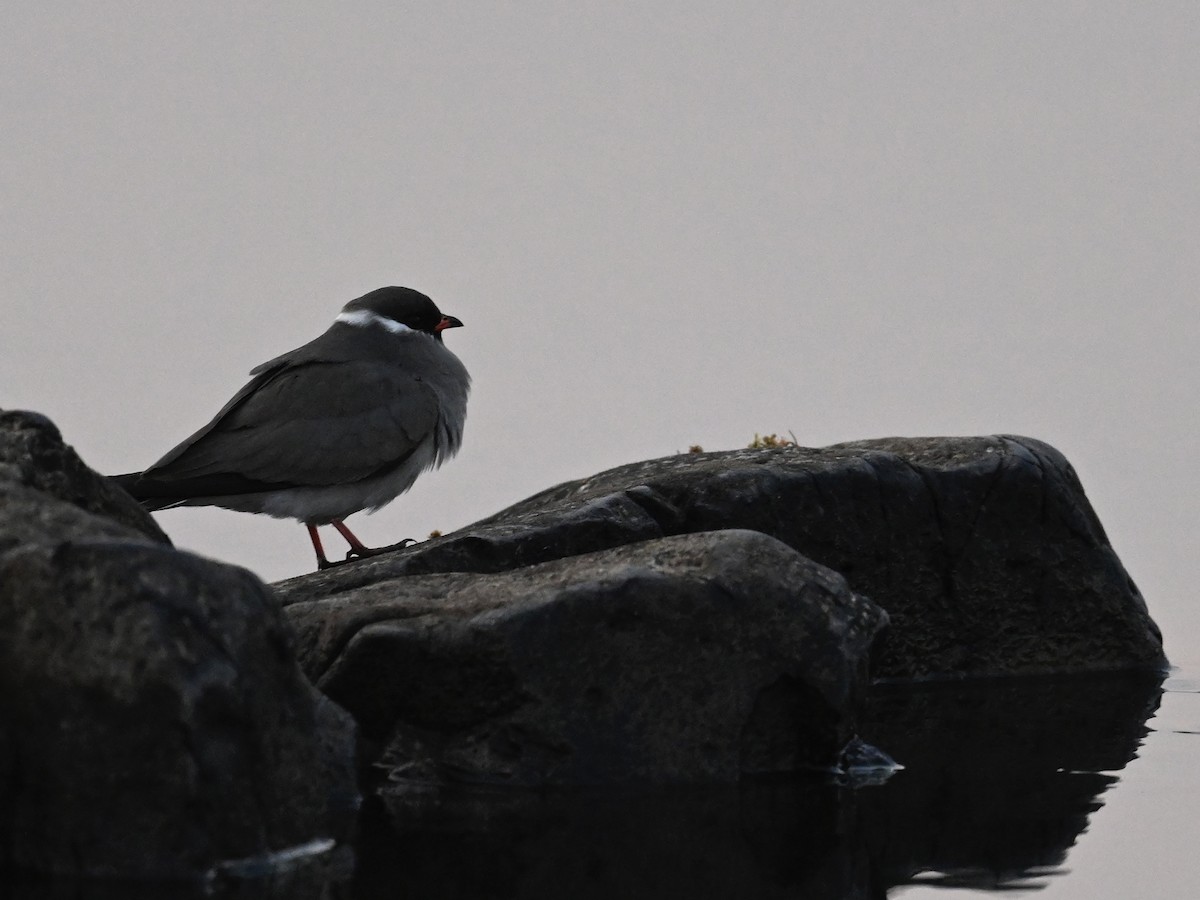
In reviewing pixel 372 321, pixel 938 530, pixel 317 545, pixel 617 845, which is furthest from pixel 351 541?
pixel 617 845

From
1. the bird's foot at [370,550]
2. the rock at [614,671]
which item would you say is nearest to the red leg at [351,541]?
the bird's foot at [370,550]

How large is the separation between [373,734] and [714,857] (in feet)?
6.89

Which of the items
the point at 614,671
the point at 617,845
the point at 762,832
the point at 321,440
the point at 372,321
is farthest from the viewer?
the point at 372,321

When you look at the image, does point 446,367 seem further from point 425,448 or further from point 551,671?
point 551,671

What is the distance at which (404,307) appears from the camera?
41.6 ft

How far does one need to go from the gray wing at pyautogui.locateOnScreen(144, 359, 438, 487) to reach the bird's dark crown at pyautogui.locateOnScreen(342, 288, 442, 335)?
0.91 metres

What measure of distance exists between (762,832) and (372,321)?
6.49 metres

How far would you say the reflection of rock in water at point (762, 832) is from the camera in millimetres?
6453

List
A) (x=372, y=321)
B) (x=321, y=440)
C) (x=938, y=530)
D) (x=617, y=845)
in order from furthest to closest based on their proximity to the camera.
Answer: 1. (x=372, y=321)
2. (x=321, y=440)
3. (x=938, y=530)
4. (x=617, y=845)

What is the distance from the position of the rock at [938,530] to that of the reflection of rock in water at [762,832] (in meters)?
2.01

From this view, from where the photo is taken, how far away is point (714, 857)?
6750mm

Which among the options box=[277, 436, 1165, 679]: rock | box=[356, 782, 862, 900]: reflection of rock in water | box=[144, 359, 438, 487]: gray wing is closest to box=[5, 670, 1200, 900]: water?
box=[356, 782, 862, 900]: reflection of rock in water

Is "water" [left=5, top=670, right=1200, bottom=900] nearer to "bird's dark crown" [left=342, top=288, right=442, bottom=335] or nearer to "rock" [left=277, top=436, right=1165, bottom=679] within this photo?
"rock" [left=277, top=436, right=1165, bottom=679]

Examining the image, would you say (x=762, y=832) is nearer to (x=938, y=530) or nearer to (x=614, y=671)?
(x=614, y=671)
